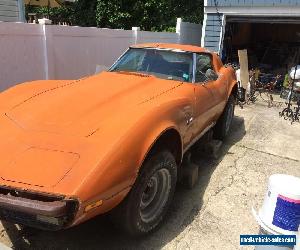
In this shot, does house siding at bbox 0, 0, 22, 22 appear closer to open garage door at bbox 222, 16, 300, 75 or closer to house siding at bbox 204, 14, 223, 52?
house siding at bbox 204, 14, 223, 52

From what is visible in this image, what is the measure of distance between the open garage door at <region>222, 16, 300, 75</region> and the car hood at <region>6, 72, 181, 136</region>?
914 cm

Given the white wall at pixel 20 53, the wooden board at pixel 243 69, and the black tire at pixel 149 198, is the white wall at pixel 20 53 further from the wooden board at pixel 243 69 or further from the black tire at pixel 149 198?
the wooden board at pixel 243 69

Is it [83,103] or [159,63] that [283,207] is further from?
[159,63]

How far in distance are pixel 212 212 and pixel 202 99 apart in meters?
1.36

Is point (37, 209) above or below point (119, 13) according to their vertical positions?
below

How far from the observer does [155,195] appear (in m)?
3.32

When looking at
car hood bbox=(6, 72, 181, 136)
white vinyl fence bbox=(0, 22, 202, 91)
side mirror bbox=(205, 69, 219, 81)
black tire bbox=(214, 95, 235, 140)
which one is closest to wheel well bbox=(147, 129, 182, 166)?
car hood bbox=(6, 72, 181, 136)

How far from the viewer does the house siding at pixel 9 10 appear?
10118 millimetres

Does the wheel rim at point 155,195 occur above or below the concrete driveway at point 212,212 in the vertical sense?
above

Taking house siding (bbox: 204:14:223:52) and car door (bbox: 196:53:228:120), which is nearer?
car door (bbox: 196:53:228:120)

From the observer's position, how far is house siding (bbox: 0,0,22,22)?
10118 mm

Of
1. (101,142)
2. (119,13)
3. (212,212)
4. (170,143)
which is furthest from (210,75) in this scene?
(119,13)

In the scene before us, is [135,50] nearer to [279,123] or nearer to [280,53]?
[279,123]

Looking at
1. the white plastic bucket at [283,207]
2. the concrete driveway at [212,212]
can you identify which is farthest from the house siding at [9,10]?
the white plastic bucket at [283,207]
